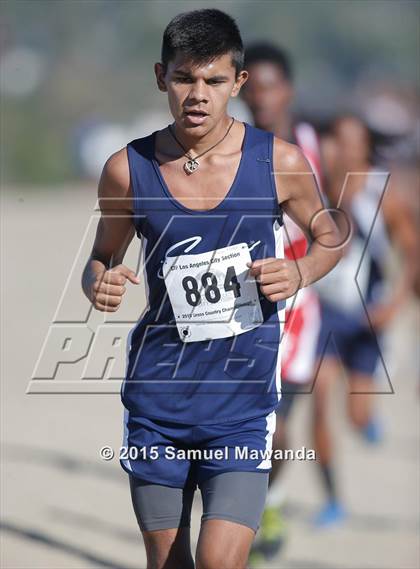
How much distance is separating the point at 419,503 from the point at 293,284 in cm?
267

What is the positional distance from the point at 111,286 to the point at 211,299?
11.7 inches

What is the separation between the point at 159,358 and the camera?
3.40 meters

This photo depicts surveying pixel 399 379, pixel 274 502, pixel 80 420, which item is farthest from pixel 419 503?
pixel 399 379

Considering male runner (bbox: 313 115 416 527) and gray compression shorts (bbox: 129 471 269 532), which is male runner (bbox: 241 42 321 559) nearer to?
male runner (bbox: 313 115 416 527)

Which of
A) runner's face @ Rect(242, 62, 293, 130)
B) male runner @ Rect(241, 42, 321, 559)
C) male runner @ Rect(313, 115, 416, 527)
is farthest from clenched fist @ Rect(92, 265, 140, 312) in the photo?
male runner @ Rect(313, 115, 416, 527)

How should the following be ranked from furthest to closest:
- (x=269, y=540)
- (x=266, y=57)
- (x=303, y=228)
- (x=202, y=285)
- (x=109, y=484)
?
(x=109, y=484), (x=266, y=57), (x=269, y=540), (x=303, y=228), (x=202, y=285)

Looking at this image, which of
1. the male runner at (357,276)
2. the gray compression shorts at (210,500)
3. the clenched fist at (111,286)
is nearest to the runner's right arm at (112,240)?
the clenched fist at (111,286)

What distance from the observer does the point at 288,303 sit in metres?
5.01

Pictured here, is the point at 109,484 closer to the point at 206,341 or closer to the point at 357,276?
the point at 357,276

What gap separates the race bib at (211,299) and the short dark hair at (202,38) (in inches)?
21.7

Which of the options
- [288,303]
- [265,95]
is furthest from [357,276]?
[265,95]

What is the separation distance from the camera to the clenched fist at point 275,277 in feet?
10.5

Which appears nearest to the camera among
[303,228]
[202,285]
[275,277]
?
[275,277]

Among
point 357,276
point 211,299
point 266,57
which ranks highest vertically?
point 266,57
